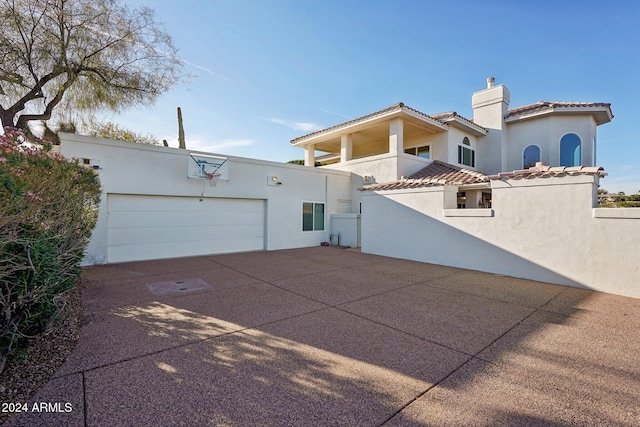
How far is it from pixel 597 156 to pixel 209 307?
800 inches

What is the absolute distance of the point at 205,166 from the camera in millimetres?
11047

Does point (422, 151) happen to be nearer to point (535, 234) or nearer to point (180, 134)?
point (535, 234)

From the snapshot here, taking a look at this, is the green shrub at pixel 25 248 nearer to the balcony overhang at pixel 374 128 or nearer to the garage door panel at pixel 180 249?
the garage door panel at pixel 180 249

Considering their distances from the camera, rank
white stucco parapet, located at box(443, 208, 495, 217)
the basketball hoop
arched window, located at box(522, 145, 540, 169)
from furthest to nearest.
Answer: arched window, located at box(522, 145, 540, 169), the basketball hoop, white stucco parapet, located at box(443, 208, 495, 217)

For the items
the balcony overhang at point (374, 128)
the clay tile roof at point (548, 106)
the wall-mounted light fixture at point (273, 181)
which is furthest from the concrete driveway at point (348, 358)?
the clay tile roof at point (548, 106)

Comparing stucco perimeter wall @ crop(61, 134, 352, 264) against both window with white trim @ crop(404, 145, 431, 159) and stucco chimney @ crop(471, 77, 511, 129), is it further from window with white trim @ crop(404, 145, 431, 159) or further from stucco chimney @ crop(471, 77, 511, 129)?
stucco chimney @ crop(471, 77, 511, 129)

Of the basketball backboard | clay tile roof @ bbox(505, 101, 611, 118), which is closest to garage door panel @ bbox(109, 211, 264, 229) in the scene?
the basketball backboard

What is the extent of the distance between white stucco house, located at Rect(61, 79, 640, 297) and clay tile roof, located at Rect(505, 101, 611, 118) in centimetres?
7

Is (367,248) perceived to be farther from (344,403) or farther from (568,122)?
(568,122)

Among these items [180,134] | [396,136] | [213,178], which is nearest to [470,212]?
[396,136]

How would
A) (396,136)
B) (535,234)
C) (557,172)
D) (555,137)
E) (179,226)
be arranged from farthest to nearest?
(555,137) < (396,136) < (179,226) < (535,234) < (557,172)

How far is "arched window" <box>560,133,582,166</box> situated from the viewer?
1438 cm

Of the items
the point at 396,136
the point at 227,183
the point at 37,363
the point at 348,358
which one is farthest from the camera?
the point at 396,136

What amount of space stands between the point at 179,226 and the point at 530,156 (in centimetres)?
1762
